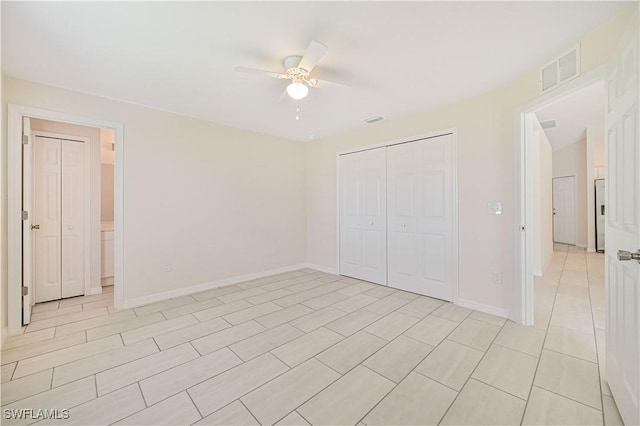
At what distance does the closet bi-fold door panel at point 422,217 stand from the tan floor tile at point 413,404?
1746mm

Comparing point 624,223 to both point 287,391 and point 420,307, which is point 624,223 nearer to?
point 420,307

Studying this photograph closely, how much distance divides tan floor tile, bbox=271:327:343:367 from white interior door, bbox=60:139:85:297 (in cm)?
326

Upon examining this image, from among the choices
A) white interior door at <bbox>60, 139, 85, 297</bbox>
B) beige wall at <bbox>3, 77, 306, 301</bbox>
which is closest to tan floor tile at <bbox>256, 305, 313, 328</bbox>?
beige wall at <bbox>3, 77, 306, 301</bbox>

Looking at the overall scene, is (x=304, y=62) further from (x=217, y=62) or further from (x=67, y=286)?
(x=67, y=286)

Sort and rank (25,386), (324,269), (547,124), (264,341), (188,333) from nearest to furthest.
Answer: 1. (25,386)
2. (264,341)
3. (188,333)
4. (324,269)
5. (547,124)

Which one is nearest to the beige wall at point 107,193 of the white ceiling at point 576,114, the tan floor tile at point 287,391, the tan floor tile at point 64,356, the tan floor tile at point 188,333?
the tan floor tile at point 64,356

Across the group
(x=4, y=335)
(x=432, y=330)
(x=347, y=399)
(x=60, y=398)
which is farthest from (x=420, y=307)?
(x=4, y=335)

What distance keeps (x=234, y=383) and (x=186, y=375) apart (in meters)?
0.38

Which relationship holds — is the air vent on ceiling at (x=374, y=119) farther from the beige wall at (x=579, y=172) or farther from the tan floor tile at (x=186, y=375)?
the beige wall at (x=579, y=172)

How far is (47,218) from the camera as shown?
3.33 m

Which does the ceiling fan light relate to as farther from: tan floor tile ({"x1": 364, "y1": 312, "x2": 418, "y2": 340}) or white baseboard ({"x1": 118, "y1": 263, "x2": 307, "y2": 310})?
white baseboard ({"x1": 118, "y1": 263, "x2": 307, "y2": 310})

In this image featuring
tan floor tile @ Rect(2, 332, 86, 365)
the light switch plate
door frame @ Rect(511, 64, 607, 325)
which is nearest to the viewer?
tan floor tile @ Rect(2, 332, 86, 365)

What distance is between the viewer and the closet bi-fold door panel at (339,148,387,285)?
4000 millimetres

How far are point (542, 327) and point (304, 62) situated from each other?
3259mm
